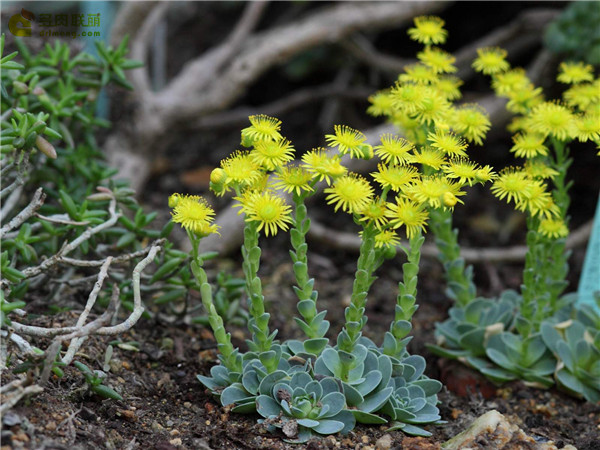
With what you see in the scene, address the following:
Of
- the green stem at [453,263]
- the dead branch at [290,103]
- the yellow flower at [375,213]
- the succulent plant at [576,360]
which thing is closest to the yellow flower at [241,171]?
the yellow flower at [375,213]

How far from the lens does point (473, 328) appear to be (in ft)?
8.75

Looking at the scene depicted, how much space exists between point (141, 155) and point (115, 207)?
107 cm

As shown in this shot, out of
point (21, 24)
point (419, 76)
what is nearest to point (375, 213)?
point (419, 76)

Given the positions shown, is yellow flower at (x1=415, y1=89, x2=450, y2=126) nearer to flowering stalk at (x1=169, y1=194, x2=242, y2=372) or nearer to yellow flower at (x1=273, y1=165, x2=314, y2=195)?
yellow flower at (x1=273, y1=165, x2=314, y2=195)

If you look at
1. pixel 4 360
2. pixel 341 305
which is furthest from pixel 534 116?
pixel 4 360

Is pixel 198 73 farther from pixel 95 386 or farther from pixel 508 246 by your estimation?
pixel 95 386

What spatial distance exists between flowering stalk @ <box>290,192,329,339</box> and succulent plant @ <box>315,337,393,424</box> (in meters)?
0.09

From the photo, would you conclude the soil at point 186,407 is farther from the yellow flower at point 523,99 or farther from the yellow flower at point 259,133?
the yellow flower at point 523,99

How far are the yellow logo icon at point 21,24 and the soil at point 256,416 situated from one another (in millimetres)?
1213

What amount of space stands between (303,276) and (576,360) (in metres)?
1.10

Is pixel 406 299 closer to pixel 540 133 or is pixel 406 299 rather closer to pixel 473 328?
pixel 473 328

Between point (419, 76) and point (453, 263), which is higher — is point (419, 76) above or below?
above

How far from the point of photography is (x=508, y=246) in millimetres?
3916

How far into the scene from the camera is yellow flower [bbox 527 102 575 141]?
242 centimetres
